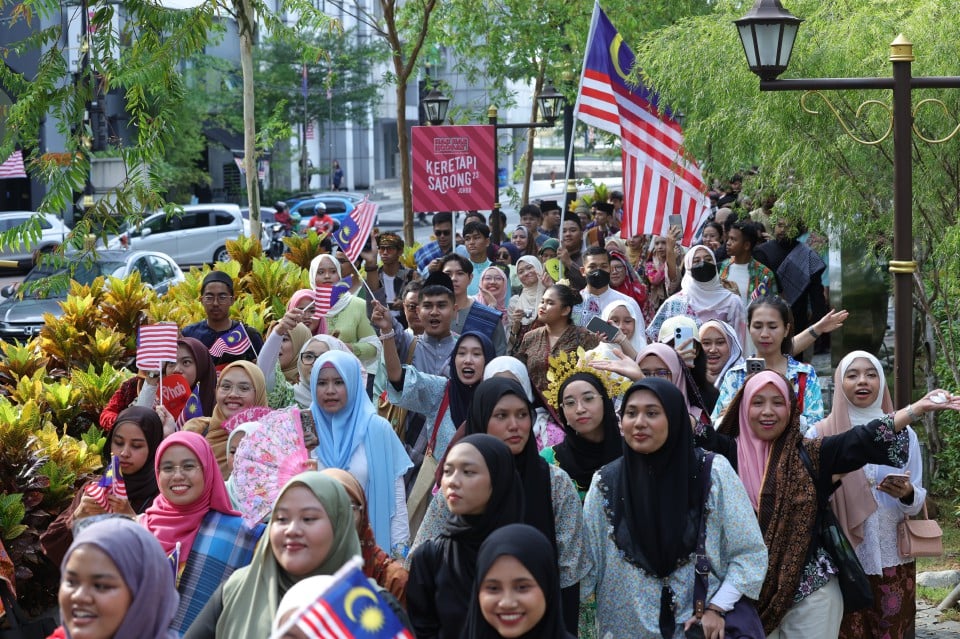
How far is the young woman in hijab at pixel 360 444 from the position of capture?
21.9 feet

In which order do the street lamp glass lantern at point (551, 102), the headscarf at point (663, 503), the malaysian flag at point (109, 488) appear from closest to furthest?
the headscarf at point (663, 503) → the malaysian flag at point (109, 488) → the street lamp glass lantern at point (551, 102)

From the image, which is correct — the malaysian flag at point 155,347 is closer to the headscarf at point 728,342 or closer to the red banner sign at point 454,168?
the headscarf at point 728,342

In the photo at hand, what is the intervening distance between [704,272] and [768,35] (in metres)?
2.42

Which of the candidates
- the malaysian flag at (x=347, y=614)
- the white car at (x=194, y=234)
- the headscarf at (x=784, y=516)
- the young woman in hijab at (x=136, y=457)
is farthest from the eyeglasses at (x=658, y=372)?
the white car at (x=194, y=234)

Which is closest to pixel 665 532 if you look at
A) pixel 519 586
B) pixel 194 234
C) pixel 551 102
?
pixel 519 586

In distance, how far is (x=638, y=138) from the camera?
13328 millimetres

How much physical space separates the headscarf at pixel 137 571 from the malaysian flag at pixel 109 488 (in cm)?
220

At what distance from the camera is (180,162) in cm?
4481

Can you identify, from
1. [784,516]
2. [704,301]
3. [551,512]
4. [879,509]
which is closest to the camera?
[551,512]

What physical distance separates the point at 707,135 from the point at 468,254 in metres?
2.51

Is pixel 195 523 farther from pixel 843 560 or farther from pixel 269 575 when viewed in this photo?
pixel 843 560

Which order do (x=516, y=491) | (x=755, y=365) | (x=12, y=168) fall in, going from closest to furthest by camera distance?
(x=516, y=491), (x=755, y=365), (x=12, y=168)

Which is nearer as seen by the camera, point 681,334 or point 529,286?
point 681,334

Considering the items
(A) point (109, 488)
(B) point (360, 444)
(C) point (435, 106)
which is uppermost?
(C) point (435, 106)
